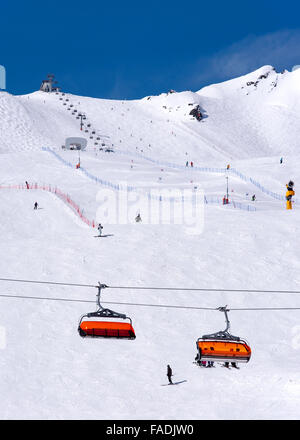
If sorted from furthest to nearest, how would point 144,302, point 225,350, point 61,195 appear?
1. point 61,195
2. point 144,302
3. point 225,350

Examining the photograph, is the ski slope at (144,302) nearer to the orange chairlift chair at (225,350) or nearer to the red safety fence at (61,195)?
the red safety fence at (61,195)

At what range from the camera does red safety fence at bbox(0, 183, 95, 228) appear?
42469 millimetres

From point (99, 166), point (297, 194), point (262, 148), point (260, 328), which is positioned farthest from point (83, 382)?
point (262, 148)

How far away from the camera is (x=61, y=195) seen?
1978 inches

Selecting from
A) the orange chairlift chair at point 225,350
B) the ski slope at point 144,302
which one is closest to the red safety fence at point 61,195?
the ski slope at point 144,302

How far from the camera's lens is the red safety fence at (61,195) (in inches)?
1672

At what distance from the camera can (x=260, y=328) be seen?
2562 centimetres

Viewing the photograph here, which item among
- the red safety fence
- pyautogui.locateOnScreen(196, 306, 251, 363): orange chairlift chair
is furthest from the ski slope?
pyautogui.locateOnScreen(196, 306, 251, 363): orange chairlift chair

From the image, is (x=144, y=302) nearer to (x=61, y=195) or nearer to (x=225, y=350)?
(x=225, y=350)

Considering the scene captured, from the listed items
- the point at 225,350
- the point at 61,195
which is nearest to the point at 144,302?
the point at 225,350

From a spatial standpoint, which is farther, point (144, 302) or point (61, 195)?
point (61, 195)

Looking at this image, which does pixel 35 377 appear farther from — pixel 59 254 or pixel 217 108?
pixel 217 108

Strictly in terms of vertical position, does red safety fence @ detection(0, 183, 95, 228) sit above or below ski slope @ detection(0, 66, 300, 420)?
above

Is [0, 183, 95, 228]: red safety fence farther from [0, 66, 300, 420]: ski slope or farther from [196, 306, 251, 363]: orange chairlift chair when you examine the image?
[196, 306, 251, 363]: orange chairlift chair
